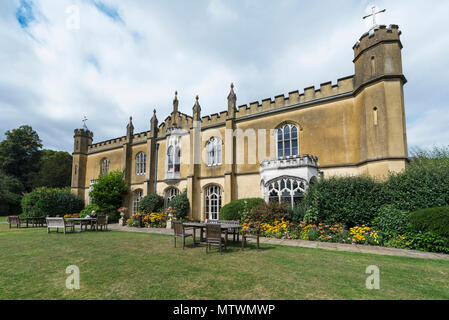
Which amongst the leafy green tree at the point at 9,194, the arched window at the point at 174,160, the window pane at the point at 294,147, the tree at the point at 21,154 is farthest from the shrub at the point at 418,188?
the tree at the point at 21,154

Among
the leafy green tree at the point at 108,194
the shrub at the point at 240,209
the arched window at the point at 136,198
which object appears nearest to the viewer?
the shrub at the point at 240,209

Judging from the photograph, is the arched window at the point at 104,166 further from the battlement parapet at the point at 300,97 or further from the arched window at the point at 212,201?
the battlement parapet at the point at 300,97

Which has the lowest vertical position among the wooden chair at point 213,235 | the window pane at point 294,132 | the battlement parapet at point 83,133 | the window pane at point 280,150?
the wooden chair at point 213,235

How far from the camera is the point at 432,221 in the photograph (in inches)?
317

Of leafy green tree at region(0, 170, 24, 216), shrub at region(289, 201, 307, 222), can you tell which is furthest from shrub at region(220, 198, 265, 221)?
leafy green tree at region(0, 170, 24, 216)

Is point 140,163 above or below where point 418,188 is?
above

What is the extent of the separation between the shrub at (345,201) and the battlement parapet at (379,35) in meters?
8.07

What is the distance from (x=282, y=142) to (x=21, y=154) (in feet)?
145

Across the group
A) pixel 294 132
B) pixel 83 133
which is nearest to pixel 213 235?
pixel 294 132

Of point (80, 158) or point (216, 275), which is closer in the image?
point (216, 275)

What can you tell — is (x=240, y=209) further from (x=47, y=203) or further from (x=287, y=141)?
(x=47, y=203)

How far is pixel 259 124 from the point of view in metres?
17.1

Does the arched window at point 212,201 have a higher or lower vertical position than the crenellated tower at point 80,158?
lower

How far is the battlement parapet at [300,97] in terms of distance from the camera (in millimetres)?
14270
